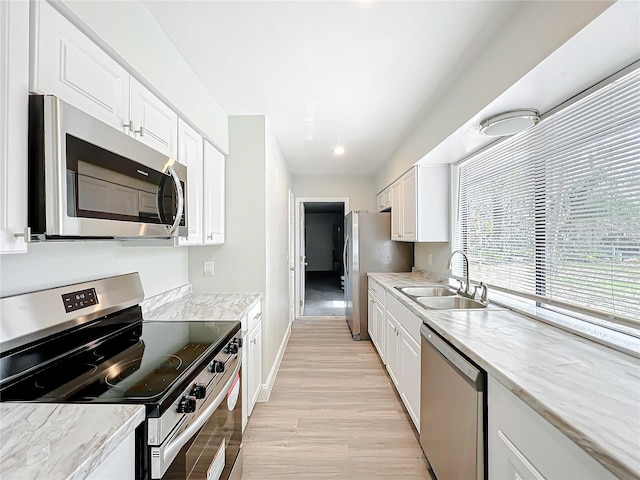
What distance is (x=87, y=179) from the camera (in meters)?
0.97

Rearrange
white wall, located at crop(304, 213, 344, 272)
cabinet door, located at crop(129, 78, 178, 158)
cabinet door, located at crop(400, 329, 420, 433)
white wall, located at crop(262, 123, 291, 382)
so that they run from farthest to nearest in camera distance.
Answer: white wall, located at crop(304, 213, 344, 272)
white wall, located at crop(262, 123, 291, 382)
cabinet door, located at crop(400, 329, 420, 433)
cabinet door, located at crop(129, 78, 178, 158)

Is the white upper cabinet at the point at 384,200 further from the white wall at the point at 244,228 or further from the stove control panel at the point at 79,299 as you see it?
the stove control panel at the point at 79,299

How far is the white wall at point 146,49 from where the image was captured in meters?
1.05

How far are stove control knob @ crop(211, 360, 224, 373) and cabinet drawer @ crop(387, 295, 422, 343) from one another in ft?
4.01

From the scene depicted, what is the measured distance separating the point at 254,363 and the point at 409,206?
217cm

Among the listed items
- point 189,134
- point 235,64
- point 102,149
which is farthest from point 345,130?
point 102,149

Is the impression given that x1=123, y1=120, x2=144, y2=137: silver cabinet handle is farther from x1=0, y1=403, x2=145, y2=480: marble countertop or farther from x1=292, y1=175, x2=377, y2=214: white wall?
x1=292, y1=175, x2=377, y2=214: white wall

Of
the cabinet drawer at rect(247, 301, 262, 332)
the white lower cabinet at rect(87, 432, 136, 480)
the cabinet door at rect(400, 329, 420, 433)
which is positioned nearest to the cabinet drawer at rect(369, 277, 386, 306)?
the cabinet door at rect(400, 329, 420, 433)

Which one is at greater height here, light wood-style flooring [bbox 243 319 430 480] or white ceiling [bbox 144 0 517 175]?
white ceiling [bbox 144 0 517 175]

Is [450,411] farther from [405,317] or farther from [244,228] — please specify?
[244,228]

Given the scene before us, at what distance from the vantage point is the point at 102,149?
40.7 inches

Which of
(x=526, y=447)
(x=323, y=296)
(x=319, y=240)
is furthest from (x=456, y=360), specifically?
(x=319, y=240)

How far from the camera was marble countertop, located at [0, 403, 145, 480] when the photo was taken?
595mm

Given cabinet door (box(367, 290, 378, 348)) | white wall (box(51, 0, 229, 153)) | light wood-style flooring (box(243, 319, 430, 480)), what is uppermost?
white wall (box(51, 0, 229, 153))
